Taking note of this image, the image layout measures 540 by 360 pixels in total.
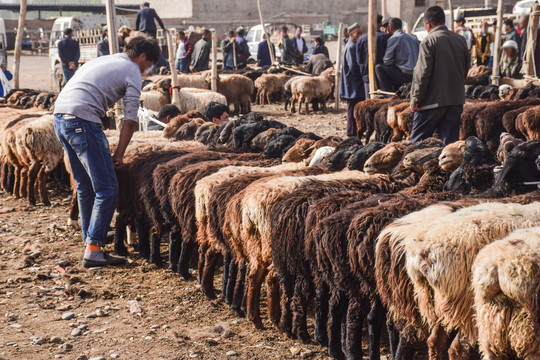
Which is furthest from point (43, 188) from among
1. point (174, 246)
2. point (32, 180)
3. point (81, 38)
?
point (81, 38)

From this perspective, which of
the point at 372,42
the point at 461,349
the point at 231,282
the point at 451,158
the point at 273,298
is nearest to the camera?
the point at 461,349

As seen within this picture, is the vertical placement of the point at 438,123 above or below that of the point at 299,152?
above

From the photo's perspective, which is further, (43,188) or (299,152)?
(43,188)

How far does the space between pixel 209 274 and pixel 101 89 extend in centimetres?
190

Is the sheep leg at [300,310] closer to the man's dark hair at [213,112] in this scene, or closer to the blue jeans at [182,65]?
the man's dark hair at [213,112]

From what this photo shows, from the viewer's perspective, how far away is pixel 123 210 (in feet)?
20.8

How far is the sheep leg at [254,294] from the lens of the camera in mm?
4606

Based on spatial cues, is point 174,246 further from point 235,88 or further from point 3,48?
point 3,48

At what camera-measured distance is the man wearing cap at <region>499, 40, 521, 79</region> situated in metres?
13.0

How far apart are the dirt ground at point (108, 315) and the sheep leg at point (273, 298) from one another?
3.5 inches

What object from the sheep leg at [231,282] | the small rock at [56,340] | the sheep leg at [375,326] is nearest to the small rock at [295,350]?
the sheep leg at [375,326]

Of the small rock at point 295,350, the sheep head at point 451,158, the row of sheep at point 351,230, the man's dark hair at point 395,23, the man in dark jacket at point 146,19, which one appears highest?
the man in dark jacket at point 146,19

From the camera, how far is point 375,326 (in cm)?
385

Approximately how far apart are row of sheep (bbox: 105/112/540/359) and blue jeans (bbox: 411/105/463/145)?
5.29 feet
